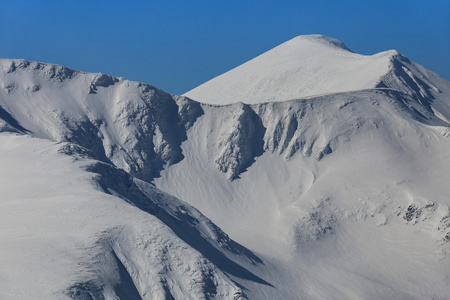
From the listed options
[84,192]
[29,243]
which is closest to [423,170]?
[84,192]

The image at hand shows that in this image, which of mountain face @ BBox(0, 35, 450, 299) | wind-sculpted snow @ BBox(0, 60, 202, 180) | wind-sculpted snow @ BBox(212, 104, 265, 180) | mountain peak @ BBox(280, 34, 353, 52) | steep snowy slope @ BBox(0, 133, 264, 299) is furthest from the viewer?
mountain peak @ BBox(280, 34, 353, 52)

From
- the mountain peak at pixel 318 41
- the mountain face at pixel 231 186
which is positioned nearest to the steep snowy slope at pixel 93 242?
the mountain face at pixel 231 186

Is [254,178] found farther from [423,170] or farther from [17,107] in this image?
[17,107]

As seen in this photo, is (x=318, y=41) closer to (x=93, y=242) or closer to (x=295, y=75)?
(x=295, y=75)

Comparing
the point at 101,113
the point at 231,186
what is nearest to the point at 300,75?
the point at 231,186

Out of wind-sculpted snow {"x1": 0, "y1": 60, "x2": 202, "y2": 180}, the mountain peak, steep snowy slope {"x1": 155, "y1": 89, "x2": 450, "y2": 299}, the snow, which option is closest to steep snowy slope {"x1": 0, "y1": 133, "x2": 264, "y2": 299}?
steep snowy slope {"x1": 155, "y1": 89, "x2": 450, "y2": 299}

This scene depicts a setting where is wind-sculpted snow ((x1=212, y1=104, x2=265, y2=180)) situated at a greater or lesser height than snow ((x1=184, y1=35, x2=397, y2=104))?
lesser

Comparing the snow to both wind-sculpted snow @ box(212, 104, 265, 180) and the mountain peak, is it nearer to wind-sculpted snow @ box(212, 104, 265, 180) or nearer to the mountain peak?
the mountain peak
